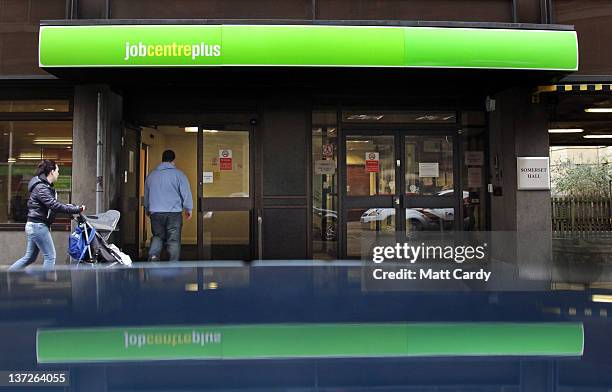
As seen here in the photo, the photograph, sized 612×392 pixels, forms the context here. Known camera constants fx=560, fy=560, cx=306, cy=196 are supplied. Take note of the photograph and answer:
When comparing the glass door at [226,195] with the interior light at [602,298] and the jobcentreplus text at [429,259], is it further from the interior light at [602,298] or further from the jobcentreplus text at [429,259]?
the interior light at [602,298]

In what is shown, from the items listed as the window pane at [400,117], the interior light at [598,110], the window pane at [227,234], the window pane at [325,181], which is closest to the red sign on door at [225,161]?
the window pane at [227,234]

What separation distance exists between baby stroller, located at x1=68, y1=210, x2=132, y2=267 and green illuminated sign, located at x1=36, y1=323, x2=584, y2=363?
2.78 metres

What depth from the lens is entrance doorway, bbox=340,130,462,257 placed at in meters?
10.1

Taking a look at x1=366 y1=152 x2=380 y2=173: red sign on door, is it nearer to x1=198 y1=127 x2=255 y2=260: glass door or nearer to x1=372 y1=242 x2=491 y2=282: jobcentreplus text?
x1=198 y1=127 x2=255 y2=260: glass door

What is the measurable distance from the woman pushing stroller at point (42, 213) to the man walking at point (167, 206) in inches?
54.1

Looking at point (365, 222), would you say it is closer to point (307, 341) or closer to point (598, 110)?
point (598, 110)

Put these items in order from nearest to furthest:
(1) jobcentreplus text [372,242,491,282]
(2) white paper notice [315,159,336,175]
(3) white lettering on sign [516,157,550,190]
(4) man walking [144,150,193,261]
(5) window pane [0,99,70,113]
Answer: (1) jobcentreplus text [372,242,491,282], (4) man walking [144,150,193,261], (3) white lettering on sign [516,157,550,190], (5) window pane [0,99,70,113], (2) white paper notice [315,159,336,175]

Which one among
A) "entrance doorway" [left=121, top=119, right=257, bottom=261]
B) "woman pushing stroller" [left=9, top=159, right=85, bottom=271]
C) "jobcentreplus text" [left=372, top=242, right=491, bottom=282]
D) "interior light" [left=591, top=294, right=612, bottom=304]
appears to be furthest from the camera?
"entrance doorway" [left=121, top=119, right=257, bottom=261]

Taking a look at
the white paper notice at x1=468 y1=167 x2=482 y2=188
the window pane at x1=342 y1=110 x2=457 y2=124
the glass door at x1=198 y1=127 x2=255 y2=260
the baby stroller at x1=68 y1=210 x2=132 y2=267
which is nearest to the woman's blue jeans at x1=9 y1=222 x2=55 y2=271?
the baby stroller at x1=68 y1=210 x2=132 y2=267

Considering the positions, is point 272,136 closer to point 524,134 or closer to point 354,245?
point 354,245

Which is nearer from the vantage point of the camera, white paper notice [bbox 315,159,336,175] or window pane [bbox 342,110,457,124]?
white paper notice [bbox 315,159,336,175]

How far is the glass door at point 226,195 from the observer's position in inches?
393

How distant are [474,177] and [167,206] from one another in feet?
18.1

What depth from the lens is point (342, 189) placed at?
33.0ft
